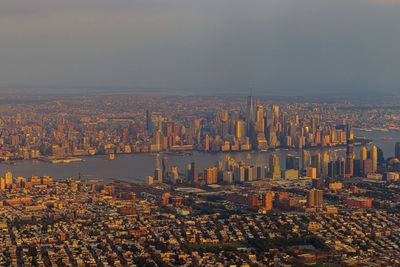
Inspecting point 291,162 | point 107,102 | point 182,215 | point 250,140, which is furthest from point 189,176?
point 107,102

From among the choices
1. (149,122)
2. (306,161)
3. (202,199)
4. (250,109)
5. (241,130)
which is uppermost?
(250,109)

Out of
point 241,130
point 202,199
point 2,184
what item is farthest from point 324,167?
point 241,130

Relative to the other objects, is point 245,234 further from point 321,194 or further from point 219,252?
point 321,194

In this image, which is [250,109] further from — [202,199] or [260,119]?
[202,199]

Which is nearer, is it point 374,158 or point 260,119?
point 374,158

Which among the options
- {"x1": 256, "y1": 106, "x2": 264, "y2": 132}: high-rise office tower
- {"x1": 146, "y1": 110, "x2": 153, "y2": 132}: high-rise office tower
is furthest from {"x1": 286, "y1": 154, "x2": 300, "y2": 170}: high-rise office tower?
{"x1": 146, "y1": 110, "x2": 153, "y2": 132}: high-rise office tower

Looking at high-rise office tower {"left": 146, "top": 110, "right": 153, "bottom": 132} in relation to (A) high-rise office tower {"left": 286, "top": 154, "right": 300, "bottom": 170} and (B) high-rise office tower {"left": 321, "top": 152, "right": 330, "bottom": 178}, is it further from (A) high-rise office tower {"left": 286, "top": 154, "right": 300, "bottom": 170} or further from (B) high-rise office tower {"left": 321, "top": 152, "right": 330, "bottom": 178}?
(B) high-rise office tower {"left": 321, "top": 152, "right": 330, "bottom": 178}

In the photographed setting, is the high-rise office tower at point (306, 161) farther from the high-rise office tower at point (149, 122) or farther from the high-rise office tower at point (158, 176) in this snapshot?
the high-rise office tower at point (149, 122)

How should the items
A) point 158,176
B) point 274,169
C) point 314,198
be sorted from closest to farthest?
point 314,198 → point 158,176 → point 274,169
